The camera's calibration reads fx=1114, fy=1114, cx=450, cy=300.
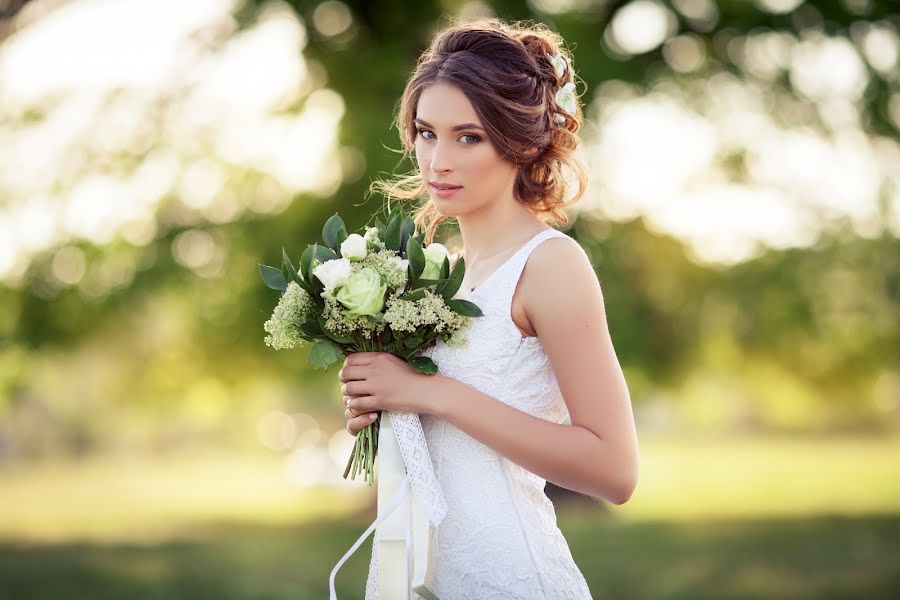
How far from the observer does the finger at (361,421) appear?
3.11 meters

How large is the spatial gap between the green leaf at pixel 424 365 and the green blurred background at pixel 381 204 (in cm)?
967

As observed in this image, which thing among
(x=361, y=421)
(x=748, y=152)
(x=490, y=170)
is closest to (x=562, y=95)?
(x=490, y=170)

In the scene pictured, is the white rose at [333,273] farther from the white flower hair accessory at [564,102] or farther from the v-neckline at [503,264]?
the white flower hair accessory at [564,102]

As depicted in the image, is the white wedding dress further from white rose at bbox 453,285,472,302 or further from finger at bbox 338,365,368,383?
finger at bbox 338,365,368,383

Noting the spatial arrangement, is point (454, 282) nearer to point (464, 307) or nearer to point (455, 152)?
point (464, 307)

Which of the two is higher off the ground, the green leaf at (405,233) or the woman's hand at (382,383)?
the green leaf at (405,233)

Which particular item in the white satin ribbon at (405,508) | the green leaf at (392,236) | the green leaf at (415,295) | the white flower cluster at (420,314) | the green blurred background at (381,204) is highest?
the green blurred background at (381,204)

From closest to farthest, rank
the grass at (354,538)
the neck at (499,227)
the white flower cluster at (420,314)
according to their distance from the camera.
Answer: the white flower cluster at (420,314)
the neck at (499,227)
the grass at (354,538)

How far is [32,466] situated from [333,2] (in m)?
28.5

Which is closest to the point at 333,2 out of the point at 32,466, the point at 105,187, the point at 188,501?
the point at 105,187

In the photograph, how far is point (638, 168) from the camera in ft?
46.6

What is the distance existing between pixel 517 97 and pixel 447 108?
0.21m

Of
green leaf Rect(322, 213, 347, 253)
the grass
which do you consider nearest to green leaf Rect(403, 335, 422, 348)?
green leaf Rect(322, 213, 347, 253)

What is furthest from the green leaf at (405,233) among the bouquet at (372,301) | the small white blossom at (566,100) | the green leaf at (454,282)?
the small white blossom at (566,100)
